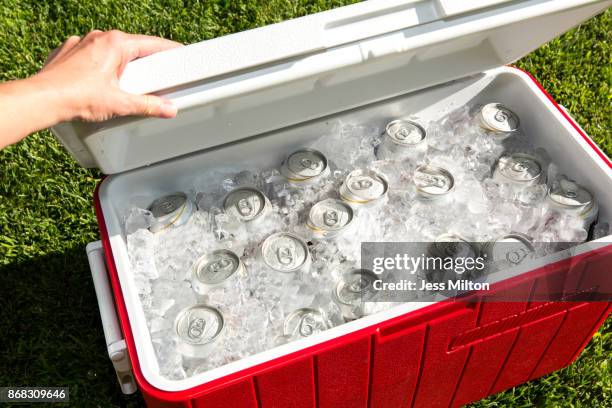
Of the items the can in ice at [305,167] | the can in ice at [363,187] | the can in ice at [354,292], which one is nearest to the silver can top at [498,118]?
the can in ice at [363,187]

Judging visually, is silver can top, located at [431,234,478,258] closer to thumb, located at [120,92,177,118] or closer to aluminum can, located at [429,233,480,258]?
aluminum can, located at [429,233,480,258]

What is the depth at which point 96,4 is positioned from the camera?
3.08m

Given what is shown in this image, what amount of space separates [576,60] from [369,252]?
201 cm

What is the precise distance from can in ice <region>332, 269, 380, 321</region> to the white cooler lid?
476 mm

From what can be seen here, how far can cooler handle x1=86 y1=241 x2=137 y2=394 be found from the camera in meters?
1.41

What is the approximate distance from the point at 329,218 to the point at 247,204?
0.23 metres

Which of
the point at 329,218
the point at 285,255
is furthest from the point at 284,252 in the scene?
the point at 329,218

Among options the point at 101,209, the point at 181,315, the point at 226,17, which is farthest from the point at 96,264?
the point at 226,17

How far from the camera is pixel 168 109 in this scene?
4.32 feet

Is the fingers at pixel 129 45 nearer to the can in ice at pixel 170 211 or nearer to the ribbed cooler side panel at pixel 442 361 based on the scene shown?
the can in ice at pixel 170 211

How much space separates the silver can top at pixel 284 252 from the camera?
62.3 inches

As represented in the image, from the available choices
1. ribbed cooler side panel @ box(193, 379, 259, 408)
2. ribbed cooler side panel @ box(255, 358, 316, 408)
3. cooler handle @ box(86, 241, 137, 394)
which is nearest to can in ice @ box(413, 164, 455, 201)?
ribbed cooler side panel @ box(255, 358, 316, 408)

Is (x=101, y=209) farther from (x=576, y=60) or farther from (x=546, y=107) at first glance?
(x=576, y=60)

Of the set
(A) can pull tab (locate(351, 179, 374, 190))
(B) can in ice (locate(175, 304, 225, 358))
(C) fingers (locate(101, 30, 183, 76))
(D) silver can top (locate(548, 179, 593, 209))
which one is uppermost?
(C) fingers (locate(101, 30, 183, 76))
